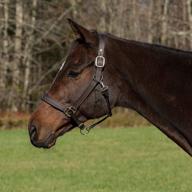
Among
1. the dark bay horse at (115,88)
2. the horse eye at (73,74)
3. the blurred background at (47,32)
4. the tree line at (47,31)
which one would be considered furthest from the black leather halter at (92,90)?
the tree line at (47,31)

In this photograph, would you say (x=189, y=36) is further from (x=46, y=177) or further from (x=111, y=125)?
(x=46, y=177)

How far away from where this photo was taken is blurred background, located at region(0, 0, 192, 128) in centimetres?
3366

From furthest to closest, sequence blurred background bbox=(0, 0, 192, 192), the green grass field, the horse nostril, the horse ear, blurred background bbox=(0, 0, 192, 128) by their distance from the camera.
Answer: blurred background bbox=(0, 0, 192, 128)
blurred background bbox=(0, 0, 192, 192)
the green grass field
the horse nostril
the horse ear

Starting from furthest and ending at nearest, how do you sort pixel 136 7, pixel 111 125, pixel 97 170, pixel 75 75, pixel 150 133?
pixel 136 7 → pixel 111 125 → pixel 150 133 → pixel 97 170 → pixel 75 75

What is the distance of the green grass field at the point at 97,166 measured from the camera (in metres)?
10.9

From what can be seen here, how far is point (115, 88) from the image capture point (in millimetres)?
5145

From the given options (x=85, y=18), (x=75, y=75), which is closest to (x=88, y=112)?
(x=75, y=75)

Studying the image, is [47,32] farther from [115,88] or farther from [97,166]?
[115,88]

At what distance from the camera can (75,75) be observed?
5.11 meters

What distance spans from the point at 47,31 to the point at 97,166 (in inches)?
849

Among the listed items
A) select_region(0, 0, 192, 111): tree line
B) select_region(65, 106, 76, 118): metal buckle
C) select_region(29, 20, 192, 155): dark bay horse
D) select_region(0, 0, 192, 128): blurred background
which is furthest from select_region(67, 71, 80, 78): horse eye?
select_region(0, 0, 192, 111): tree line

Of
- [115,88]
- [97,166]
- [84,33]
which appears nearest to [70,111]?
[115,88]

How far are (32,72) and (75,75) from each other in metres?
31.4

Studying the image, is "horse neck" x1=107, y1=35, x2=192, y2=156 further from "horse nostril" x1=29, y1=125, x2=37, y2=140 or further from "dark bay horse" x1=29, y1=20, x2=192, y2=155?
"horse nostril" x1=29, y1=125, x2=37, y2=140
